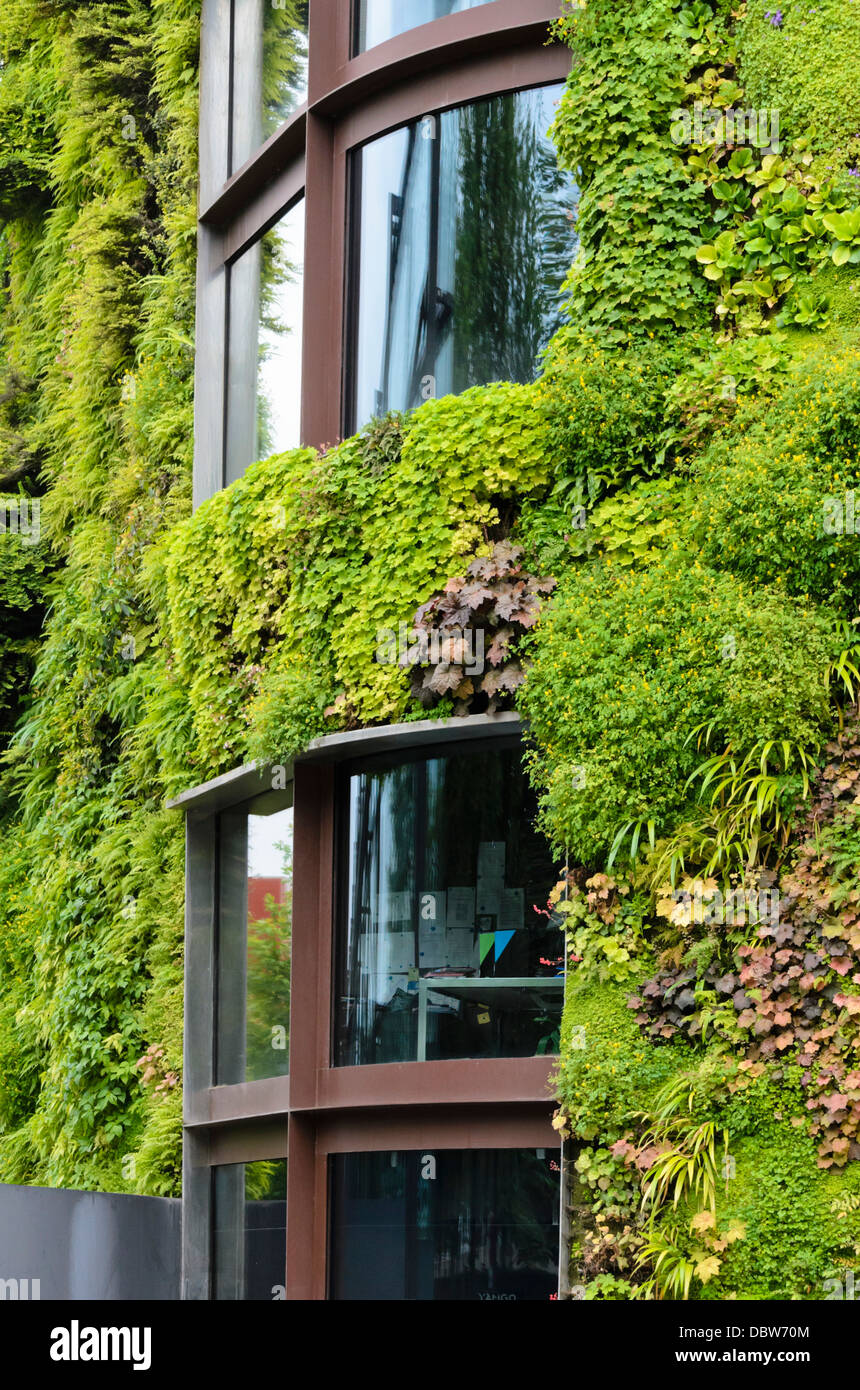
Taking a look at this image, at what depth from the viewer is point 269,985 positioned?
519 inches

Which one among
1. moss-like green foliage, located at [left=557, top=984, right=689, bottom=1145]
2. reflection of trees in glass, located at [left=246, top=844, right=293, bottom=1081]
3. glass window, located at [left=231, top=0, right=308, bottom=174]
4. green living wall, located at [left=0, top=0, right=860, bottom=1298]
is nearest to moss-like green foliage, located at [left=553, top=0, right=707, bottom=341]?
green living wall, located at [left=0, top=0, right=860, bottom=1298]

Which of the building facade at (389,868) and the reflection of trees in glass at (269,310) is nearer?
the building facade at (389,868)

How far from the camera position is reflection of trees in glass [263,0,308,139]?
14109 mm

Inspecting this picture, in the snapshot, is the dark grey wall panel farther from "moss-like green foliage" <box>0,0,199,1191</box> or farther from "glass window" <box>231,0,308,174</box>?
"glass window" <box>231,0,308,174</box>

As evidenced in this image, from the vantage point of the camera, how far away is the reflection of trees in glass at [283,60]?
14.1 m

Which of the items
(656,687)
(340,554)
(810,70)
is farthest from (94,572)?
(810,70)

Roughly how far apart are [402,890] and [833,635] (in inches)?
141

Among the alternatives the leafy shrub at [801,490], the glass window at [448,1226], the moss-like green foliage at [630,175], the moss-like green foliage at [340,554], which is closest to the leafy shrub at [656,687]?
the leafy shrub at [801,490]

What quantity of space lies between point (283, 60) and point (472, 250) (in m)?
3.61

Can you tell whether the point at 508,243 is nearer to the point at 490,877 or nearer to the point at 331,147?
the point at 331,147

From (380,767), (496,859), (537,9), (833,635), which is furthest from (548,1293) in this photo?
(537,9)

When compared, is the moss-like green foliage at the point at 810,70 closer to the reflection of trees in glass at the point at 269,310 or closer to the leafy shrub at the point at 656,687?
the leafy shrub at the point at 656,687

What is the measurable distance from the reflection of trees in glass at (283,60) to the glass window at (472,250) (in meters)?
2.10

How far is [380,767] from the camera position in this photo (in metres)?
12.0
